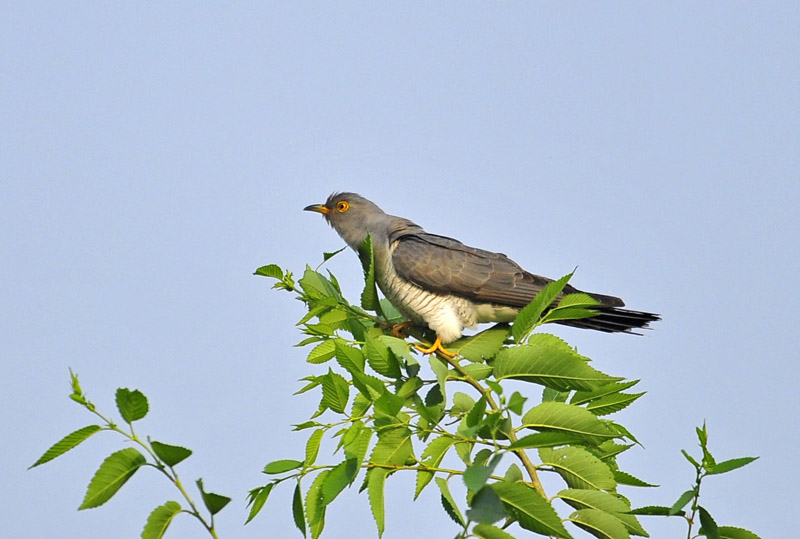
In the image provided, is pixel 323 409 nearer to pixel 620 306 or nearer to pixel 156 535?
pixel 156 535

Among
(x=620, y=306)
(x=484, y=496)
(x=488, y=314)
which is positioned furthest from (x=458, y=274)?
(x=484, y=496)

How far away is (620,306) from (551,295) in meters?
1.88

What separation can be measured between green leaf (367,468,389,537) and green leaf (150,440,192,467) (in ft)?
2.21

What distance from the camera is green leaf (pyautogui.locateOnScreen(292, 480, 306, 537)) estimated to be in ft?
8.95

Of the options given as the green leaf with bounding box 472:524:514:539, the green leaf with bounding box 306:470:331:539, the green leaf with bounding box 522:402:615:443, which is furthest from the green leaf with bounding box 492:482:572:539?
the green leaf with bounding box 306:470:331:539

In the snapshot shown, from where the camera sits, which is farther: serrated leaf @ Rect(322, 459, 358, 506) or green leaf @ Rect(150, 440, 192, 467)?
serrated leaf @ Rect(322, 459, 358, 506)

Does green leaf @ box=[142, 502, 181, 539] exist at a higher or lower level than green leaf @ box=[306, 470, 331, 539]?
lower

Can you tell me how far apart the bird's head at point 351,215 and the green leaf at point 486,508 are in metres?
3.66

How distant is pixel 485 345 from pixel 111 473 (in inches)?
72.2

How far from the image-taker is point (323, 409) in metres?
2.91

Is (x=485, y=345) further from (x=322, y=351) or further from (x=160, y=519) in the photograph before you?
(x=160, y=519)

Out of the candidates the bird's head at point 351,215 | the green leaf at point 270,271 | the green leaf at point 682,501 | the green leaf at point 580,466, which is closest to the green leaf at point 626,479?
the green leaf at point 580,466

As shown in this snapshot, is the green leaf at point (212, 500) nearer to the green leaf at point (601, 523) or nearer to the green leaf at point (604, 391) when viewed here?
the green leaf at point (601, 523)

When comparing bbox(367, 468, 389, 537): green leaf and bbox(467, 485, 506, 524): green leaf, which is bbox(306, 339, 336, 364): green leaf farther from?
bbox(467, 485, 506, 524): green leaf
